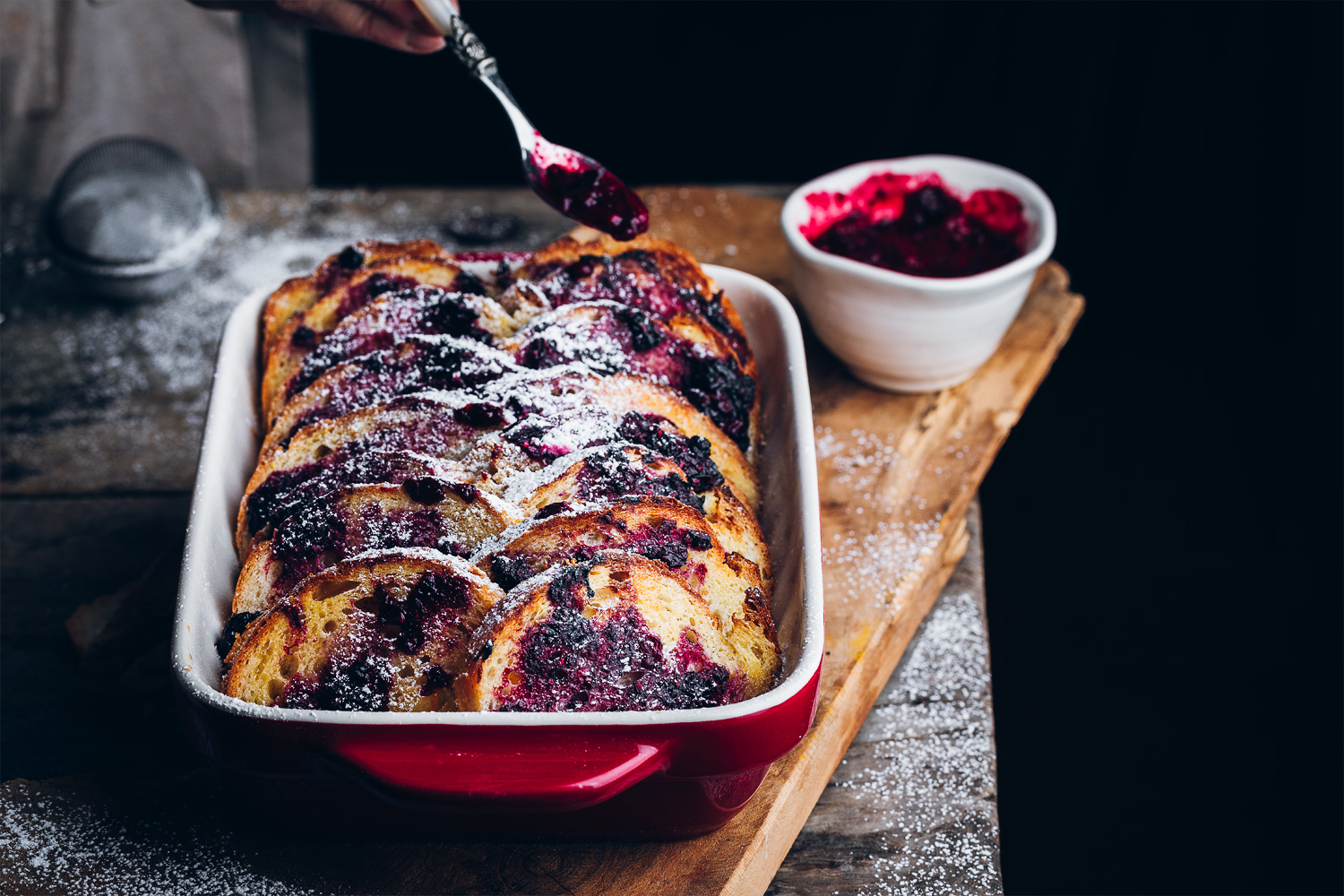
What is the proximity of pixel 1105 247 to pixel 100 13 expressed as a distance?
174 inches

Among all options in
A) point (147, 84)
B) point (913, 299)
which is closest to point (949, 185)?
point (913, 299)

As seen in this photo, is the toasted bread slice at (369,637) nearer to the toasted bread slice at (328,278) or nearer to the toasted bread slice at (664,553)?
the toasted bread slice at (664,553)

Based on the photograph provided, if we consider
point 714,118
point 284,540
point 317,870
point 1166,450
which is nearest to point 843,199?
point 284,540

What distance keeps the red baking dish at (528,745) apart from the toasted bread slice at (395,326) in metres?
0.42

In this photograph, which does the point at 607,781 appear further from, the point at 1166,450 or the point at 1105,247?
the point at 1105,247

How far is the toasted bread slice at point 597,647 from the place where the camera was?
1.72 meters

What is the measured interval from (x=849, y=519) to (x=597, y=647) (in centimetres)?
104

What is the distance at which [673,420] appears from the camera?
85.8 inches

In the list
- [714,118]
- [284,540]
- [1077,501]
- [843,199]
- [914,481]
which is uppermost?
[843,199]

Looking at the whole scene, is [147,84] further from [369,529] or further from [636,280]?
[369,529]

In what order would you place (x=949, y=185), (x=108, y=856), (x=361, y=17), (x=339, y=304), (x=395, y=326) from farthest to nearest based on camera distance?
(x=949, y=185) → (x=361, y=17) → (x=339, y=304) → (x=395, y=326) → (x=108, y=856)

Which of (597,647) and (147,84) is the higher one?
(597,647)

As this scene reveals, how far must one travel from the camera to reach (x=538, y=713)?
5.15 feet

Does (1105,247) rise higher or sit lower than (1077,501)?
higher
